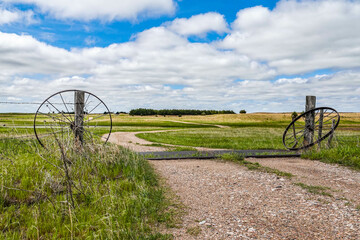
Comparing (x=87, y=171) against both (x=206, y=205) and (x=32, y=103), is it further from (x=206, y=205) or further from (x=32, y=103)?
(x=32, y=103)

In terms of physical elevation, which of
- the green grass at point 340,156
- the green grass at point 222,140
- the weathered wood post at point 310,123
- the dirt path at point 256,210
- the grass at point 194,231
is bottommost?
the grass at point 194,231

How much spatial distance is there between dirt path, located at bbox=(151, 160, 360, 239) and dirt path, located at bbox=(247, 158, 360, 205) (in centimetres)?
71

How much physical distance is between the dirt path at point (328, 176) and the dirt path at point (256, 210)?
0.71 metres

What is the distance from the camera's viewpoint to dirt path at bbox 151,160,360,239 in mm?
4746

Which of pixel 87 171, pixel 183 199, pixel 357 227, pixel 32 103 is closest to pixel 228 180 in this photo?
pixel 183 199

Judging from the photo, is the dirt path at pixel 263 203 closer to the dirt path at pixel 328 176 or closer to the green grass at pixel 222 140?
the dirt path at pixel 328 176

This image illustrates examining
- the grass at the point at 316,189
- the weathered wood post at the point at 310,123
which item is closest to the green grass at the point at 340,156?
the weathered wood post at the point at 310,123

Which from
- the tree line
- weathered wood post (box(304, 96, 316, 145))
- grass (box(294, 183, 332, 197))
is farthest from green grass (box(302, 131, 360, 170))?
the tree line

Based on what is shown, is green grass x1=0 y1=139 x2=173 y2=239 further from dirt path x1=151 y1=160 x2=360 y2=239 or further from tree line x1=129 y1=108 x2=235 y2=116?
tree line x1=129 y1=108 x2=235 y2=116

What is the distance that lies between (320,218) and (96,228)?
4532mm

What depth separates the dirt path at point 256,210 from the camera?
15.6ft

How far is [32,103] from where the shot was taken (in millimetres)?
11203

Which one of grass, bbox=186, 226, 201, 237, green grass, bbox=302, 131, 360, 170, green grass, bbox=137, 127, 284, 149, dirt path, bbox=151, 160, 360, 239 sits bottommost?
grass, bbox=186, 226, 201, 237

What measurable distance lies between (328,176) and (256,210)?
457 cm
